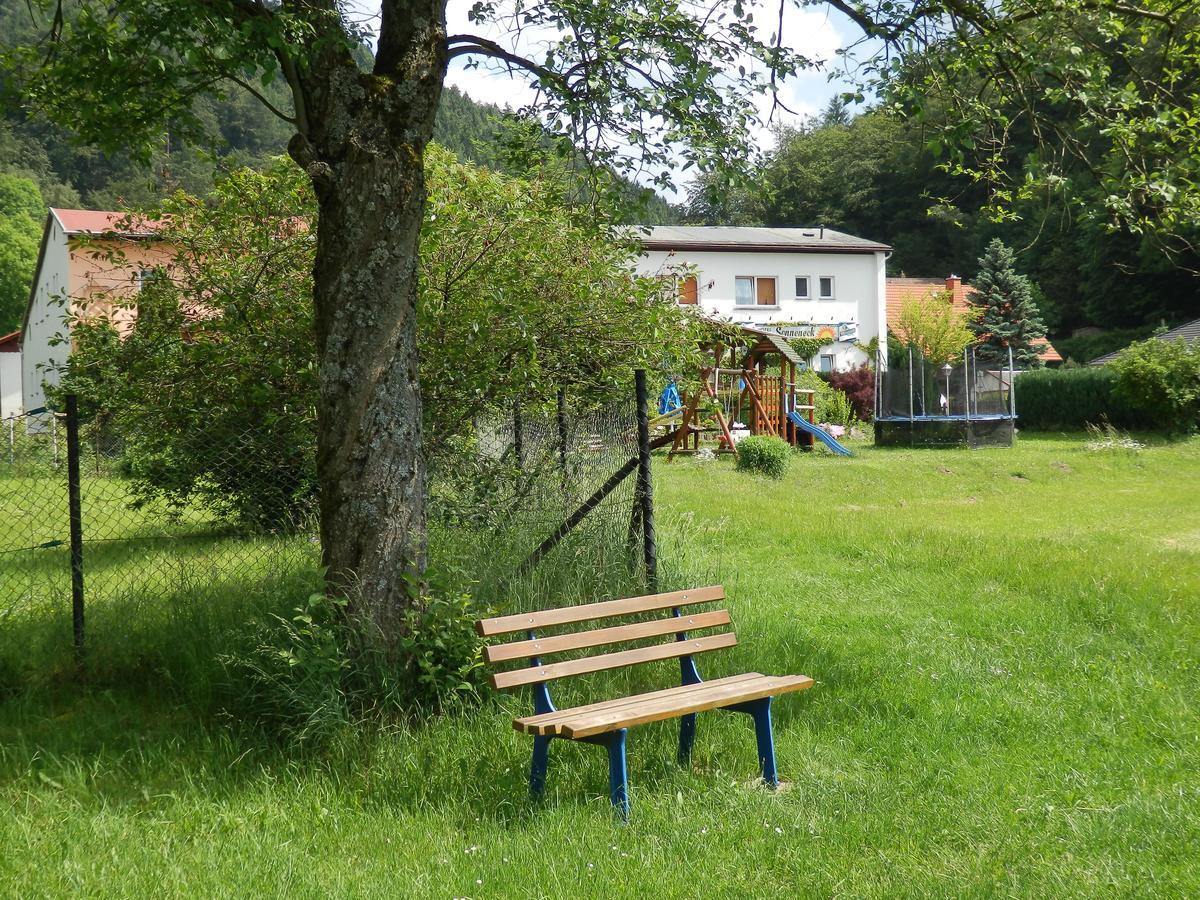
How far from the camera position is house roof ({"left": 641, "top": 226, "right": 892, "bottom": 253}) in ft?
138

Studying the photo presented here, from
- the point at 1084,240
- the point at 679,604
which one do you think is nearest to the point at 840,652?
the point at 679,604

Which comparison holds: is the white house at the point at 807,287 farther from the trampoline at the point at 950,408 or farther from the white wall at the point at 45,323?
the white wall at the point at 45,323

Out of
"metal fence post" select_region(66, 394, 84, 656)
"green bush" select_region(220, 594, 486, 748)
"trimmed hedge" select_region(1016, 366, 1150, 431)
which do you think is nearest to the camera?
"green bush" select_region(220, 594, 486, 748)

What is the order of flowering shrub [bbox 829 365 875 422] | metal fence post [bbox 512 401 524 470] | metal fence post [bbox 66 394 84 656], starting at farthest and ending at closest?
flowering shrub [bbox 829 365 875 422]
metal fence post [bbox 512 401 524 470]
metal fence post [bbox 66 394 84 656]

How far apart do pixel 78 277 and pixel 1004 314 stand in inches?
1671

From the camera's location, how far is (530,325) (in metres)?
7.34

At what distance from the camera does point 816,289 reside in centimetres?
4381

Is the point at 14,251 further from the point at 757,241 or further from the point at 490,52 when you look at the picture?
the point at 490,52

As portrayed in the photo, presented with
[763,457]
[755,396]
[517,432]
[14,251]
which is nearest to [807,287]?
[755,396]

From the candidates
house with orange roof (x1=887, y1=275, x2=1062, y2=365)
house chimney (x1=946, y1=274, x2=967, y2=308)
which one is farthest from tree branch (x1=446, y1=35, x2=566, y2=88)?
house chimney (x1=946, y1=274, x2=967, y2=308)

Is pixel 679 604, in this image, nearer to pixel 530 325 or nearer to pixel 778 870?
pixel 778 870

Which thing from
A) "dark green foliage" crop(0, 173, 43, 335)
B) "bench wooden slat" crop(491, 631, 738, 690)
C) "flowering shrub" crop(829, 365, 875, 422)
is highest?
"dark green foliage" crop(0, 173, 43, 335)

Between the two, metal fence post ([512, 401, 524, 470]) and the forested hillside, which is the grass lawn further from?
the forested hillside

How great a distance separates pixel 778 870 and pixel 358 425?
293 centimetres
